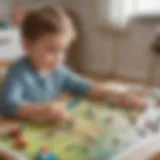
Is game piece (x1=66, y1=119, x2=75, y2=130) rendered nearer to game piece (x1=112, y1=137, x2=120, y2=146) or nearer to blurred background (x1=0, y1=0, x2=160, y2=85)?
game piece (x1=112, y1=137, x2=120, y2=146)

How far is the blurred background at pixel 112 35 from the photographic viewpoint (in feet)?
2.93

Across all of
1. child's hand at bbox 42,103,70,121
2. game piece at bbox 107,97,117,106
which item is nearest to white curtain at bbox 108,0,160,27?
game piece at bbox 107,97,117,106

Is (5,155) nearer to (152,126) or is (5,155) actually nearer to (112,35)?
(152,126)

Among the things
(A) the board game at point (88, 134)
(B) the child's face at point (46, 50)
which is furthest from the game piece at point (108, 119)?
(B) the child's face at point (46, 50)

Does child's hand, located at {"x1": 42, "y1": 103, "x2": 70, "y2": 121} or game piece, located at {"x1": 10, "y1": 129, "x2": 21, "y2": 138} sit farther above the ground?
child's hand, located at {"x1": 42, "y1": 103, "x2": 70, "y2": 121}

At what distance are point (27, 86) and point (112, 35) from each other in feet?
2.57

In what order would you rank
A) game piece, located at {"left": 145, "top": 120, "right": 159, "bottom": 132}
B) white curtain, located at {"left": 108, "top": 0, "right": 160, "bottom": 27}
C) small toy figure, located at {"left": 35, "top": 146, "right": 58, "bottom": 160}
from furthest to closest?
1. white curtain, located at {"left": 108, "top": 0, "right": 160, "bottom": 27}
2. game piece, located at {"left": 145, "top": 120, "right": 159, "bottom": 132}
3. small toy figure, located at {"left": 35, "top": 146, "right": 58, "bottom": 160}

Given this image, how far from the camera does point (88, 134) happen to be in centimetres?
52

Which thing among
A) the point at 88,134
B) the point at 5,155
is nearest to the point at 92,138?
the point at 88,134

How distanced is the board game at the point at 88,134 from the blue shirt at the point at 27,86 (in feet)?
0.10

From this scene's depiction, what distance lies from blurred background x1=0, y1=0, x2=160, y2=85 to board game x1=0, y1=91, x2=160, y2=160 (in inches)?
7.8

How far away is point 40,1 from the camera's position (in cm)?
88

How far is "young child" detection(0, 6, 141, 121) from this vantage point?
21.4 inches

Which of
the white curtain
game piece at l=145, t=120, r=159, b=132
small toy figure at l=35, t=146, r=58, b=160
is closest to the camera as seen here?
small toy figure at l=35, t=146, r=58, b=160
